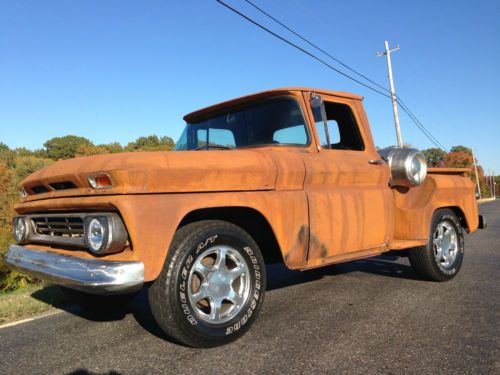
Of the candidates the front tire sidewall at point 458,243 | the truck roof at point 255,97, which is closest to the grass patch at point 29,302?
the truck roof at point 255,97

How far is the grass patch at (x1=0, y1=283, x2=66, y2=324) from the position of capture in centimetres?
402

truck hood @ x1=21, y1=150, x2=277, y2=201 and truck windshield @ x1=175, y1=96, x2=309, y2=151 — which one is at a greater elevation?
truck windshield @ x1=175, y1=96, x2=309, y2=151

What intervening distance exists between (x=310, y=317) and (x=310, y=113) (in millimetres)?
1826

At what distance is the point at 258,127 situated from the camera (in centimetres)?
398

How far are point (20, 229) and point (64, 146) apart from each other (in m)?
55.4

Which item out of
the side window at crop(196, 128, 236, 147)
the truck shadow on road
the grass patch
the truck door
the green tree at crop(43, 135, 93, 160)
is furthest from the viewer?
the green tree at crop(43, 135, 93, 160)

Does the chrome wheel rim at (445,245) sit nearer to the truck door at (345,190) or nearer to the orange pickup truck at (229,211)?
the orange pickup truck at (229,211)

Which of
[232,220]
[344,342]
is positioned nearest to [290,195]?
[232,220]

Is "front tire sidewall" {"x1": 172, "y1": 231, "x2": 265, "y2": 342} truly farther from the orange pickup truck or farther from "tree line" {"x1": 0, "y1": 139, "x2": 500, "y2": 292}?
"tree line" {"x1": 0, "y1": 139, "x2": 500, "y2": 292}

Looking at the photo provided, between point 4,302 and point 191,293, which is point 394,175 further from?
point 4,302

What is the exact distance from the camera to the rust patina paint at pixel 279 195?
8.34 feet

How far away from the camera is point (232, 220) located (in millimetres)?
3348

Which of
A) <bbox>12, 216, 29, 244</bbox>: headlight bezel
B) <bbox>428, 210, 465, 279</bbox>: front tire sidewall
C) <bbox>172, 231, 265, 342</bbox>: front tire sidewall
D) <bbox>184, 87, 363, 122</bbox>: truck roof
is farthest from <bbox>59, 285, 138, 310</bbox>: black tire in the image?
<bbox>428, 210, 465, 279</bbox>: front tire sidewall

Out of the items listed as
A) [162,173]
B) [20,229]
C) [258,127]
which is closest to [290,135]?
[258,127]
